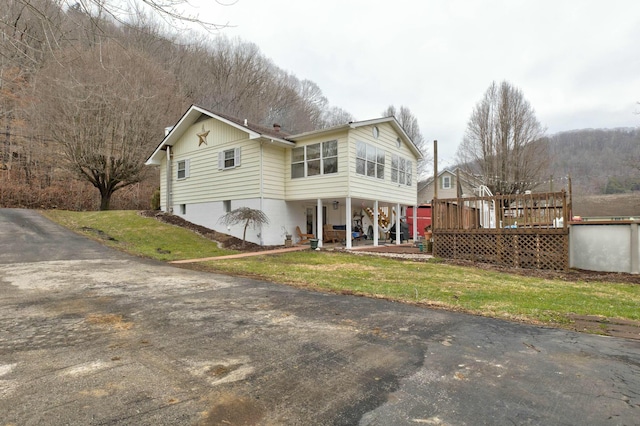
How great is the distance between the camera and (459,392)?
2.59 meters

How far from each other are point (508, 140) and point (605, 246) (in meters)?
21.0

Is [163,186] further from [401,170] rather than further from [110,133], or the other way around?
[401,170]

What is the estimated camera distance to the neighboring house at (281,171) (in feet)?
49.4

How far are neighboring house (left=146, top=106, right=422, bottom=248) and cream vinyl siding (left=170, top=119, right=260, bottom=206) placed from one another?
5 centimetres

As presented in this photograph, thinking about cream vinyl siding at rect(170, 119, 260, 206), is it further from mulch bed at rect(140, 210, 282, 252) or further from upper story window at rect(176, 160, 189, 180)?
mulch bed at rect(140, 210, 282, 252)

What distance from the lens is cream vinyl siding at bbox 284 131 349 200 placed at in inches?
575

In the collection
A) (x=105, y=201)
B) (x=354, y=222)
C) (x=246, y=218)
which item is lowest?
(x=354, y=222)

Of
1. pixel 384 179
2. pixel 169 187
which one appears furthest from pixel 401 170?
pixel 169 187

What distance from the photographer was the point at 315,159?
15.6 metres

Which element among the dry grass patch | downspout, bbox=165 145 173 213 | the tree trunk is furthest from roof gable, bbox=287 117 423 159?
the tree trunk

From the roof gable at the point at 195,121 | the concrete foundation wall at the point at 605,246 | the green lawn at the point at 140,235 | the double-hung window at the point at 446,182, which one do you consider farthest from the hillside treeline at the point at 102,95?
the double-hung window at the point at 446,182

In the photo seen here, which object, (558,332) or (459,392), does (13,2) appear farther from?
(558,332)

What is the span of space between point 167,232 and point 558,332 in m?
15.6

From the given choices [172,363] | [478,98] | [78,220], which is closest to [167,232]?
[78,220]
